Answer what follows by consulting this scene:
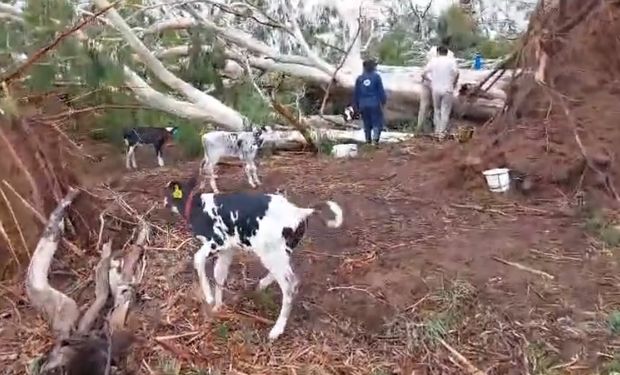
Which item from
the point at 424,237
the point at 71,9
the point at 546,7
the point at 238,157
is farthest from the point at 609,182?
the point at 71,9

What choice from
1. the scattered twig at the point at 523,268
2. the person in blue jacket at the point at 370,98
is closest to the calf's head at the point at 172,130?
the person in blue jacket at the point at 370,98

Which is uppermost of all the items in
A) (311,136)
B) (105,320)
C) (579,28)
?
(579,28)

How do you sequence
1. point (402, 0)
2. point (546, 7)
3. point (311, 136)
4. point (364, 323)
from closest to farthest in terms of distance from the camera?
point (364, 323) → point (546, 7) → point (311, 136) → point (402, 0)

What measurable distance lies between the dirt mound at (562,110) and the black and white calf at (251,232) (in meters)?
3.08

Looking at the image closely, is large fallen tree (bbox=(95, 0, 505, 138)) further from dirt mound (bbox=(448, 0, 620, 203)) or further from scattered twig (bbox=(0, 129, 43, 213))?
dirt mound (bbox=(448, 0, 620, 203))

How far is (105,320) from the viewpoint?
4.71 metres

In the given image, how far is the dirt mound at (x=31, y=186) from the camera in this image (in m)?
6.38

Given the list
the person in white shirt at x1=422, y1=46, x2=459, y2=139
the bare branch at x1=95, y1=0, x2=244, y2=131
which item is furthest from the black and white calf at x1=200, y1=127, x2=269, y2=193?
the person in white shirt at x1=422, y1=46, x2=459, y2=139

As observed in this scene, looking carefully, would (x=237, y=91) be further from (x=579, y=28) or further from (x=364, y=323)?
(x=364, y=323)

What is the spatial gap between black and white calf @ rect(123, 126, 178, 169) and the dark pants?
2.55m

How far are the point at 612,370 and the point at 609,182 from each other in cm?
277

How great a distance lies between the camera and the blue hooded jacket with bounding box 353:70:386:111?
11.6m

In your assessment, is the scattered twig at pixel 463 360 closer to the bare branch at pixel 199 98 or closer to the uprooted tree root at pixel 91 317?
the uprooted tree root at pixel 91 317

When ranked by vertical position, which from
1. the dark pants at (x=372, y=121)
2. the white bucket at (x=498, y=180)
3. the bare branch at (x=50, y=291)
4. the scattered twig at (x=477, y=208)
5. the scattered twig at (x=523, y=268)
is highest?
the bare branch at (x=50, y=291)
